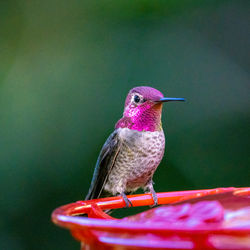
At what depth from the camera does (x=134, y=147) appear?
2.58 metres

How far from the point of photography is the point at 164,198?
4.81 feet

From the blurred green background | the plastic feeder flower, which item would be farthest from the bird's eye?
the plastic feeder flower

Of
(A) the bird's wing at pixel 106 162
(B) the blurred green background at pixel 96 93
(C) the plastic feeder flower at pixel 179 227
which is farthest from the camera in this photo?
(B) the blurred green background at pixel 96 93

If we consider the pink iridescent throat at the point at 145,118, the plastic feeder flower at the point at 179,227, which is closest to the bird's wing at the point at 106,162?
the pink iridescent throat at the point at 145,118

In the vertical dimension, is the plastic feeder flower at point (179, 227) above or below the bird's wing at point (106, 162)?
above

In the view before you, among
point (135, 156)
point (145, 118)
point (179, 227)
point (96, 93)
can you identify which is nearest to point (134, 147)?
point (135, 156)

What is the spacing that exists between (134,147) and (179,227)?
1891mm

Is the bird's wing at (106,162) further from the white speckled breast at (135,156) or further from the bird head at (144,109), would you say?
the bird head at (144,109)

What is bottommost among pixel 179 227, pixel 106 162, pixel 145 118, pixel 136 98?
pixel 106 162

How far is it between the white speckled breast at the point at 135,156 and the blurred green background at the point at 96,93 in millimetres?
Result: 405

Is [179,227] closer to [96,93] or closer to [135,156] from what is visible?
[135,156]

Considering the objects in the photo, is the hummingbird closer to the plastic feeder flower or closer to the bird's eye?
the bird's eye

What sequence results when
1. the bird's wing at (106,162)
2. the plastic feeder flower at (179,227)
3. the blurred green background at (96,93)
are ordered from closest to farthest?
1. the plastic feeder flower at (179,227)
2. the bird's wing at (106,162)
3. the blurred green background at (96,93)

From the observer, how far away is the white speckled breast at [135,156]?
2.58 m
